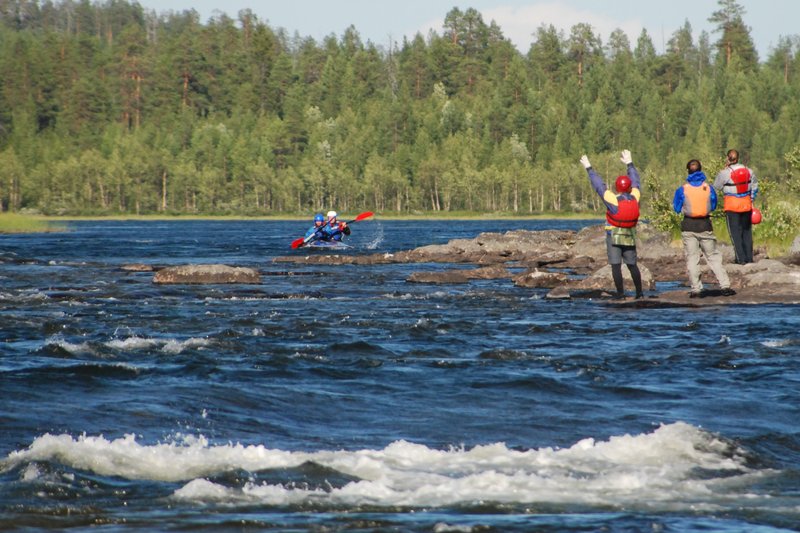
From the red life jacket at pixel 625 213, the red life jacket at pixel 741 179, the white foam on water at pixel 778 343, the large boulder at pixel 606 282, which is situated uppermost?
the red life jacket at pixel 741 179

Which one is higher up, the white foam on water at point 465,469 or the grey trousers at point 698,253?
the grey trousers at point 698,253

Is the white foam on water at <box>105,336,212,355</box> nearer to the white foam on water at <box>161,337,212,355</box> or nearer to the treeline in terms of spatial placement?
the white foam on water at <box>161,337,212,355</box>

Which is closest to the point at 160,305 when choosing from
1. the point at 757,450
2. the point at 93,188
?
the point at 757,450

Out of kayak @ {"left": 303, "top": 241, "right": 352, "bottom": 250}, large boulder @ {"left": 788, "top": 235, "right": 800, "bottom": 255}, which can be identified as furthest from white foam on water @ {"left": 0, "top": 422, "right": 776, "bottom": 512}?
kayak @ {"left": 303, "top": 241, "right": 352, "bottom": 250}

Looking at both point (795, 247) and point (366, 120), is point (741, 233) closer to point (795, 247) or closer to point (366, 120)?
point (795, 247)

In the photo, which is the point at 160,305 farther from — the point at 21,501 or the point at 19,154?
the point at 19,154

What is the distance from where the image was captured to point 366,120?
533ft

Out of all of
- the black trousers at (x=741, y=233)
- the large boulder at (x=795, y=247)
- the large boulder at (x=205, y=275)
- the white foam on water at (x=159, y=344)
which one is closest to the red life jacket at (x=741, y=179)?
the black trousers at (x=741, y=233)

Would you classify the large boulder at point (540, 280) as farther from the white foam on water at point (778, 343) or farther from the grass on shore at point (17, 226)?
→ the grass on shore at point (17, 226)

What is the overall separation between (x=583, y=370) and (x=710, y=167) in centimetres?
1721

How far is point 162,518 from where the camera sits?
7371mm

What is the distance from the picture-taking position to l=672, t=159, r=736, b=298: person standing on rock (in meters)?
19.4

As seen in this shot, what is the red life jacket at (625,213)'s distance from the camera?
18859 mm

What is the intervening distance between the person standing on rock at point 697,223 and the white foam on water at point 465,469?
33.0 feet
